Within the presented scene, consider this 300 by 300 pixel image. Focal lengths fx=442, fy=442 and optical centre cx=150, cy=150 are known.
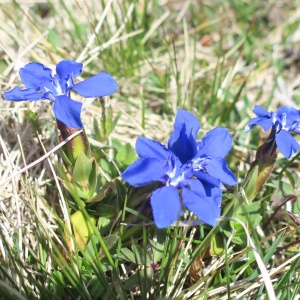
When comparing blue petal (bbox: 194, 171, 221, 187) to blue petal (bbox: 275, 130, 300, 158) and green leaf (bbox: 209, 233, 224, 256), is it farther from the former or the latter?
green leaf (bbox: 209, 233, 224, 256)

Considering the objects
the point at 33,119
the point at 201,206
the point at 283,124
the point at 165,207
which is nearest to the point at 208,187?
the point at 201,206

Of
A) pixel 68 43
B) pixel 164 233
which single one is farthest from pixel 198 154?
pixel 68 43

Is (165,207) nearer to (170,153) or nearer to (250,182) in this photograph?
(170,153)

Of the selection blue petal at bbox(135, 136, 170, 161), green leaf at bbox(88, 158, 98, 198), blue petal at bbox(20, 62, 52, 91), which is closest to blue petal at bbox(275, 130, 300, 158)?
blue petal at bbox(135, 136, 170, 161)

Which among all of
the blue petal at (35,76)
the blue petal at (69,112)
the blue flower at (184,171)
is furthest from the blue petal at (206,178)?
the blue petal at (35,76)

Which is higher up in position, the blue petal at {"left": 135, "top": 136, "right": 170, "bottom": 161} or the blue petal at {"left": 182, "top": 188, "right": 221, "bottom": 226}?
the blue petal at {"left": 135, "top": 136, "right": 170, "bottom": 161}

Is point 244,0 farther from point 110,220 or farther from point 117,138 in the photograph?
point 110,220

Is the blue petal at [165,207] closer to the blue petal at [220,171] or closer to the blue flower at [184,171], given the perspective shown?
the blue flower at [184,171]

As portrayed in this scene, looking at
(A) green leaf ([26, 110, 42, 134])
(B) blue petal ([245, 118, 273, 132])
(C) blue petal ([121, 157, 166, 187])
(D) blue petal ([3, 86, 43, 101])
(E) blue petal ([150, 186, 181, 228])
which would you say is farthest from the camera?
(A) green leaf ([26, 110, 42, 134])
